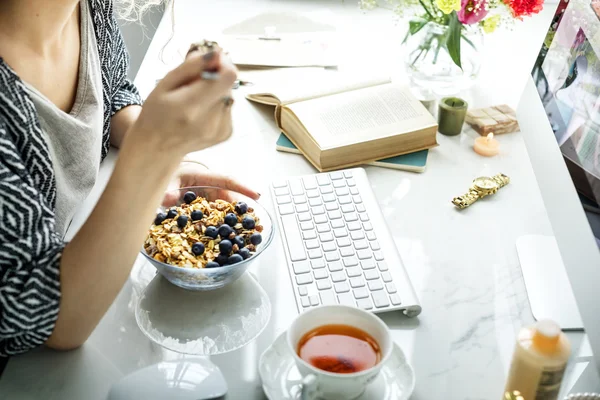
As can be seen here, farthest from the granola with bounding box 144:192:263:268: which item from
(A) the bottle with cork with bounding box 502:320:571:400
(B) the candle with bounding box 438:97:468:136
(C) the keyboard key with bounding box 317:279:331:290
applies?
(B) the candle with bounding box 438:97:468:136

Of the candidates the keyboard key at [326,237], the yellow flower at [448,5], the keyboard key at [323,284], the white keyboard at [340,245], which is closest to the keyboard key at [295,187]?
the white keyboard at [340,245]

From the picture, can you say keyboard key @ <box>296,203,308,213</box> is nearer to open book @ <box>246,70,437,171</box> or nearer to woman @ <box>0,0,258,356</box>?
open book @ <box>246,70,437,171</box>

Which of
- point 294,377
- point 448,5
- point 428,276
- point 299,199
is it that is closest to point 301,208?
point 299,199

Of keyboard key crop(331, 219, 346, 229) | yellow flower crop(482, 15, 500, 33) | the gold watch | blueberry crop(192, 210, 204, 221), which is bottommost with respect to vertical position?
keyboard key crop(331, 219, 346, 229)

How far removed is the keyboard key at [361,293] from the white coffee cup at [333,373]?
5.5 inches

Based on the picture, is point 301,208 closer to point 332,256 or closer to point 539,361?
point 332,256

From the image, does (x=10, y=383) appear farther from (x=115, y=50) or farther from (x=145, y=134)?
(x=115, y=50)

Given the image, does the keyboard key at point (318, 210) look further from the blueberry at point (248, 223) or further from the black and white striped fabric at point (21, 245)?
the black and white striped fabric at point (21, 245)

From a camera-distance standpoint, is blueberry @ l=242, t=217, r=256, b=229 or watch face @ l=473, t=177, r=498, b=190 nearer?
blueberry @ l=242, t=217, r=256, b=229

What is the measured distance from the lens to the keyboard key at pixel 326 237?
1.00m

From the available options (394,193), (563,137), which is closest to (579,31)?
(563,137)

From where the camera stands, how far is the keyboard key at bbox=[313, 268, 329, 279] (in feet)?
3.04

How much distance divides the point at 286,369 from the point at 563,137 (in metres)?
0.49

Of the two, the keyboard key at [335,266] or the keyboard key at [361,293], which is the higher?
the keyboard key at [361,293]
